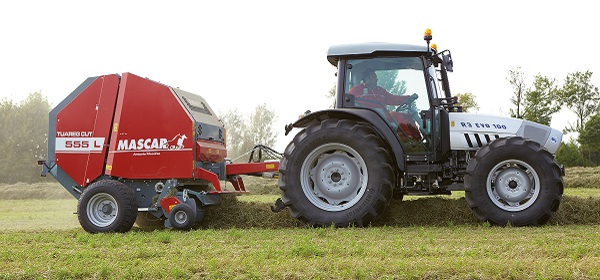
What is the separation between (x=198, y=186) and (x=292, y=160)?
1968mm

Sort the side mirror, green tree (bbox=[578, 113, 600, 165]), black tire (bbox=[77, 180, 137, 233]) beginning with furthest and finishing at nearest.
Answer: green tree (bbox=[578, 113, 600, 165]) → the side mirror → black tire (bbox=[77, 180, 137, 233])

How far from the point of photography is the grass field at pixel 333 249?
5027 millimetres

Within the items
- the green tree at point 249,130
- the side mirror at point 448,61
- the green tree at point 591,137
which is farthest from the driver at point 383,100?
the green tree at point 591,137

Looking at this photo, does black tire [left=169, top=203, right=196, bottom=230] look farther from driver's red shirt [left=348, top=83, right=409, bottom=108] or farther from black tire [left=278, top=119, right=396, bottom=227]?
driver's red shirt [left=348, top=83, right=409, bottom=108]

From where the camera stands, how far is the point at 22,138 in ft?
129

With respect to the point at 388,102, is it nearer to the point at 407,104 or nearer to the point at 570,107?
the point at 407,104

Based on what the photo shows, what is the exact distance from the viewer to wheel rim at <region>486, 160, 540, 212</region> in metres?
8.39

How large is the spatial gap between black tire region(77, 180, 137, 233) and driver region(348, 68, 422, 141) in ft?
11.9

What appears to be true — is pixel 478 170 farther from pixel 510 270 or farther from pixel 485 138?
pixel 510 270

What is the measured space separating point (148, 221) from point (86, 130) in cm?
177

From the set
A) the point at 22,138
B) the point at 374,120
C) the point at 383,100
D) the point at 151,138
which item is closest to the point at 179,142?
the point at 151,138

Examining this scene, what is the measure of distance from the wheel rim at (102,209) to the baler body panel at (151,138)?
0.41 meters

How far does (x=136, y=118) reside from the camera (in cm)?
957

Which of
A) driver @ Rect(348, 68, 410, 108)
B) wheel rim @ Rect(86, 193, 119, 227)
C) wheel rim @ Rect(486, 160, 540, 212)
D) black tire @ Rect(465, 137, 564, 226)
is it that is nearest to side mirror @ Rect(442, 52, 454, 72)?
driver @ Rect(348, 68, 410, 108)
